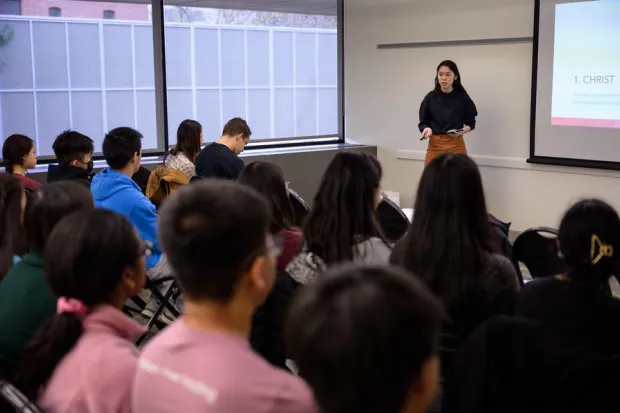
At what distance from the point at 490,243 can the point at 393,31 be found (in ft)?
17.3

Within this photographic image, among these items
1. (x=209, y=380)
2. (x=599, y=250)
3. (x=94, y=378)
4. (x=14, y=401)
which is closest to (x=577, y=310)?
(x=599, y=250)

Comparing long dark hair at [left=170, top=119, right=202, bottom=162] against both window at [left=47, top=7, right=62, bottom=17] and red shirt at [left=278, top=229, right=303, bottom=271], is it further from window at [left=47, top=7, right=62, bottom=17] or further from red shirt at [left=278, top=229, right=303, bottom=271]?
red shirt at [left=278, top=229, right=303, bottom=271]

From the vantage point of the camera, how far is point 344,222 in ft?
7.04

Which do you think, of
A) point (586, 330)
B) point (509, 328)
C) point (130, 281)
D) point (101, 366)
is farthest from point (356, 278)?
point (586, 330)

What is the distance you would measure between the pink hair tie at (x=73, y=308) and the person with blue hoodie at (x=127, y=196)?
164cm

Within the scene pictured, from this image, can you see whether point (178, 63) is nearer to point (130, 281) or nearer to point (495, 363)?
point (130, 281)

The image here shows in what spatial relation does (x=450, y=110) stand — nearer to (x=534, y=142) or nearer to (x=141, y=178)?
(x=534, y=142)

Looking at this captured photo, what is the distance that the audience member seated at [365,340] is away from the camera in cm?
77

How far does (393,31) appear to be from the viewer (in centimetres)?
685

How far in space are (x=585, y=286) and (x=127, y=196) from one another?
2.16 m

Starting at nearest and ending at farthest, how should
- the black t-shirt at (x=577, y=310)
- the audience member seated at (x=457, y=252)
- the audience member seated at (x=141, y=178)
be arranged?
1. the black t-shirt at (x=577, y=310)
2. the audience member seated at (x=457, y=252)
3. the audience member seated at (x=141, y=178)

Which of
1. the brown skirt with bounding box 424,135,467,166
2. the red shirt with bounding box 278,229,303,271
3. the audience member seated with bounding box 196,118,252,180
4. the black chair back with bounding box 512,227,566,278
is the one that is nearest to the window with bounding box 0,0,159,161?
the audience member seated with bounding box 196,118,252,180

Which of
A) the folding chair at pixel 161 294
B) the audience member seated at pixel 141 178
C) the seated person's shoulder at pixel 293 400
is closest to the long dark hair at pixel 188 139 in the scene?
the audience member seated at pixel 141 178

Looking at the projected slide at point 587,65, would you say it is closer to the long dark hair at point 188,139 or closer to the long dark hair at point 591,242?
the long dark hair at point 188,139
